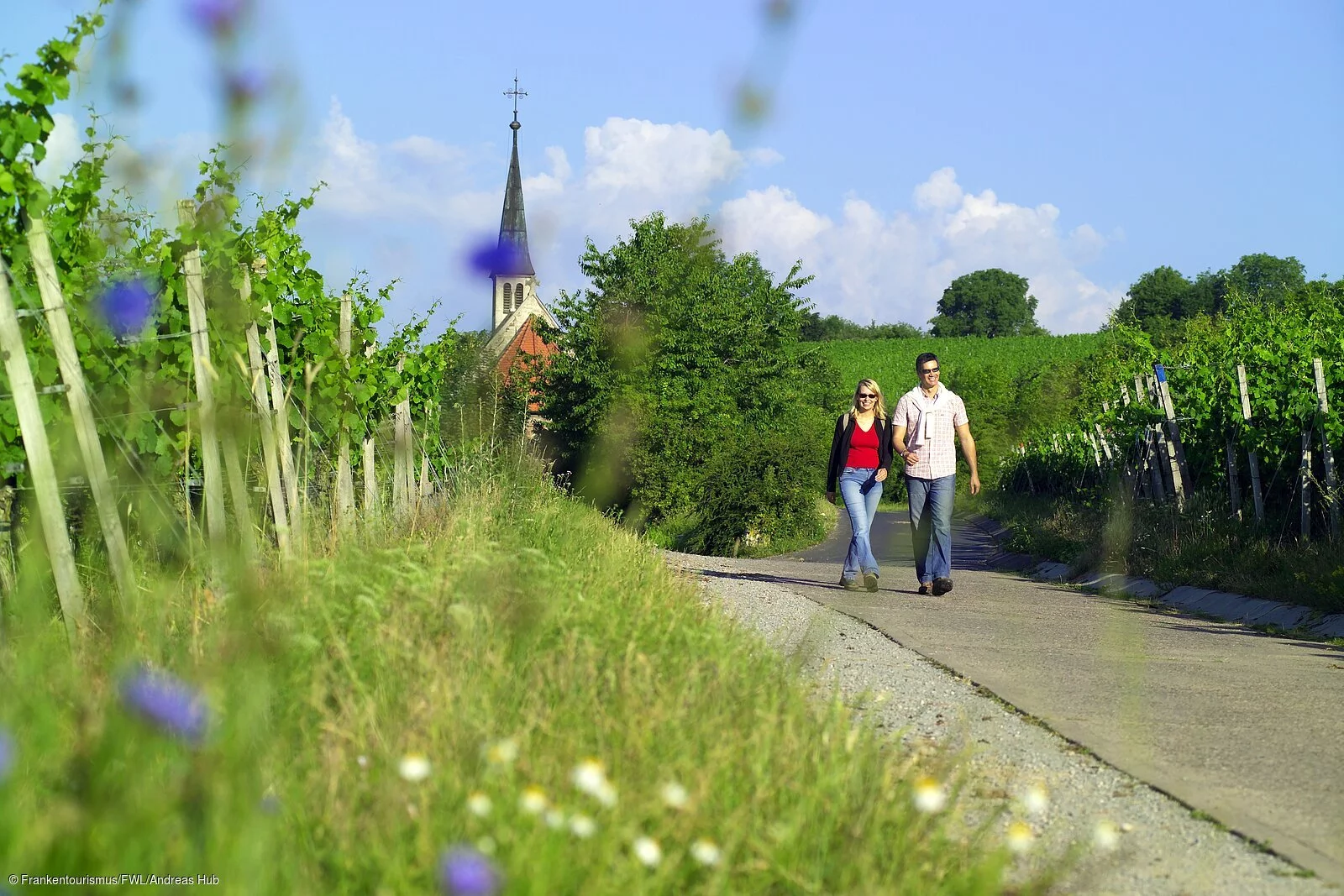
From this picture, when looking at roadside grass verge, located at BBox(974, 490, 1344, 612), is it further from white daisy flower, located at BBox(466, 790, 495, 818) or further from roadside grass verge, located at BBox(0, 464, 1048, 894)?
white daisy flower, located at BBox(466, 790, 495, 818)

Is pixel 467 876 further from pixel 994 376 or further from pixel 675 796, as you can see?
pixel 994 376

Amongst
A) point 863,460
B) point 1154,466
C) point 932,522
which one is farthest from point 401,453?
point 1154,466

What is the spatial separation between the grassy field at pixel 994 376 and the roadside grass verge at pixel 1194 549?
19.6m

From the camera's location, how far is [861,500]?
11.1m

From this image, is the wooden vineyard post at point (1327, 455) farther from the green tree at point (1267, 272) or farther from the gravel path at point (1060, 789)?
the green tree at point (1267, 272)

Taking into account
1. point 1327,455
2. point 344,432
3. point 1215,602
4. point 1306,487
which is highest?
point 344,432

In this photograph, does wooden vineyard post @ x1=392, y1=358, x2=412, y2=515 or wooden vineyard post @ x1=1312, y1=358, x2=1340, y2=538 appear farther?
wooden vineyard post @ x1=1312, y1=358, x2=1340, y2=538

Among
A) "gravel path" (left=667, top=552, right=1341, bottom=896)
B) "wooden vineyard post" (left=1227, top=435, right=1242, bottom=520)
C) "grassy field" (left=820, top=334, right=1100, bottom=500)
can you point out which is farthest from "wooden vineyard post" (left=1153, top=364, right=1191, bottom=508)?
"grassy field" (left=820, top=334, right=1100, bottom=500)

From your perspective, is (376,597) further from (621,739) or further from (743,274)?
(743,274)

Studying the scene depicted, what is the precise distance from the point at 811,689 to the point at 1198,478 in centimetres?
1265

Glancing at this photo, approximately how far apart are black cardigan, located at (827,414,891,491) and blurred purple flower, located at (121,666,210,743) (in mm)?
8349

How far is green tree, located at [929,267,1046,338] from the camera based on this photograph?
128500 millimetres

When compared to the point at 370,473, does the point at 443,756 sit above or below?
below

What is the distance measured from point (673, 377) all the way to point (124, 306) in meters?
42.6
